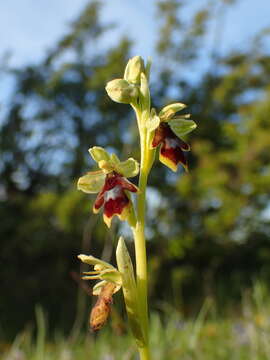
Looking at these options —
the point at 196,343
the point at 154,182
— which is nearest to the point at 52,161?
the point at 154,182

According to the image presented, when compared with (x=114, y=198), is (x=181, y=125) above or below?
above

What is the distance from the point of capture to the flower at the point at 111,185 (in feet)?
3.42

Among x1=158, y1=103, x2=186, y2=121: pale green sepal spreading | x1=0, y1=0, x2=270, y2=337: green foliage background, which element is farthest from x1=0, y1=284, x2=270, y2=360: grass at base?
x1=0, y1=0, x2=270, y2=337: green foliage background

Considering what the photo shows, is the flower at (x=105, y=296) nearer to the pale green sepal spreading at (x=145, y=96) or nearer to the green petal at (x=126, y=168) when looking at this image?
the green petal at (x=126, y=168)

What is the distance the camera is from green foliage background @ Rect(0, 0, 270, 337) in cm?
743

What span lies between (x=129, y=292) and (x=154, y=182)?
727 cm

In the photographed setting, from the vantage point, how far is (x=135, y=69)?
3.79ft

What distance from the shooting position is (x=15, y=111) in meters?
10.9

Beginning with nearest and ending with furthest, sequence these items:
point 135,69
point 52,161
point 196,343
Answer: point 135,69
point 196,343
point 52,161

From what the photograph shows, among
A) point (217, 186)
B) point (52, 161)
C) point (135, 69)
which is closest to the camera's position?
point (135, 69)

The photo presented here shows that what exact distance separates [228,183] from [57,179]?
4160 mm

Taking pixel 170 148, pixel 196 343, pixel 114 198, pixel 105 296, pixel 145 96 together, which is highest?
pixel 145 96

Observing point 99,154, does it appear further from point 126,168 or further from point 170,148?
point 170,148

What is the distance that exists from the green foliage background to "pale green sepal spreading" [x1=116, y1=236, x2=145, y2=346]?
16.7ft
